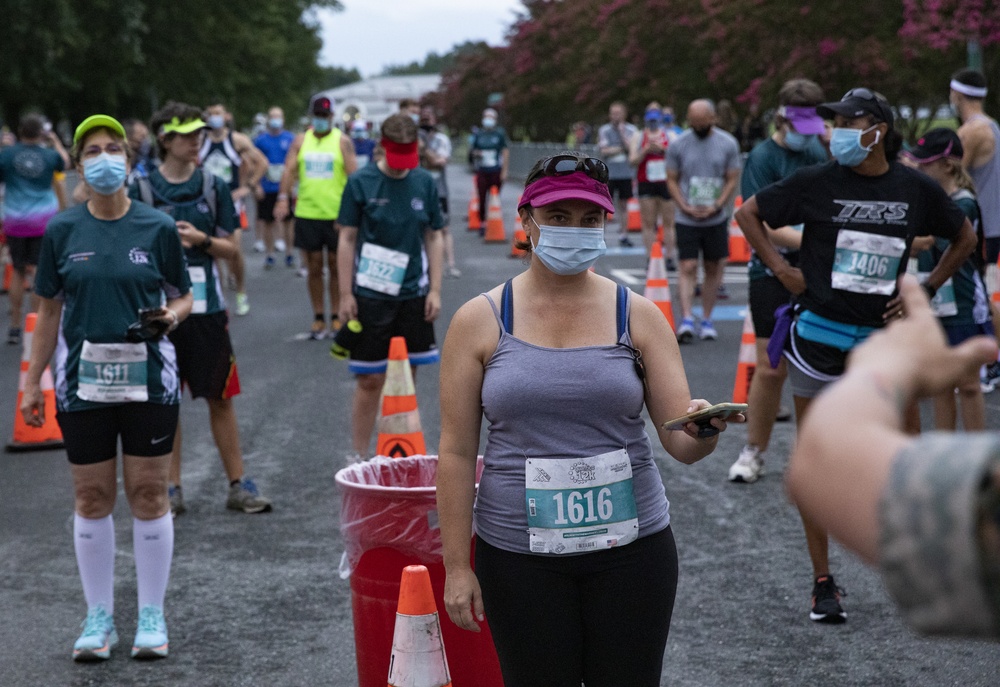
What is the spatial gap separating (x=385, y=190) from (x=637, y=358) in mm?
4611

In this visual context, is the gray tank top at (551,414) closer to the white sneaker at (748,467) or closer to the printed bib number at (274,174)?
the white sneaker at (748,467)

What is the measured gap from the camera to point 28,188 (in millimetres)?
13234

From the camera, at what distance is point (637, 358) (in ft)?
11.3

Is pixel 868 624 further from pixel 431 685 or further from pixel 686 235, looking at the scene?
pixel 686 235

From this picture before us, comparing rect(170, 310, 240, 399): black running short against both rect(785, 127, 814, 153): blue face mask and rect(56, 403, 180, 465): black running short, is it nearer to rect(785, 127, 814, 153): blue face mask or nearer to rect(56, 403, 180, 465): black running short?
rect(56, 403, 180, 465): black running short

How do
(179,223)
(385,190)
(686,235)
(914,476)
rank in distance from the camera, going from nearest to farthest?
(914,476), (179,223), (385,190), (686,235)

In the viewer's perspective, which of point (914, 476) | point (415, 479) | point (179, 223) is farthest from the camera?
point (179, 223)

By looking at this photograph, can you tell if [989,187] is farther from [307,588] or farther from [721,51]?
[721,51]

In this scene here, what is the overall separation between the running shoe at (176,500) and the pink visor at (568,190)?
14.3ft

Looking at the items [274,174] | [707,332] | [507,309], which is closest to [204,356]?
[507,309]

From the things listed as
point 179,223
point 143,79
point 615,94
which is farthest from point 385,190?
point 143,79

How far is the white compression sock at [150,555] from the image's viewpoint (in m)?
5.30

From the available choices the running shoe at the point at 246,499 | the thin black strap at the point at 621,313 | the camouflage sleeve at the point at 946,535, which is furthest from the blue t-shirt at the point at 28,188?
the camouflage sleeve at the point at 946,535

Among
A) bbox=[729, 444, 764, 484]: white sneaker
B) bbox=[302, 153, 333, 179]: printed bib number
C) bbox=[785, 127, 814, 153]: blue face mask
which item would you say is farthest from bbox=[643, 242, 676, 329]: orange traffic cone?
bbox=[729, 444, 764, 484]: white sneaker
